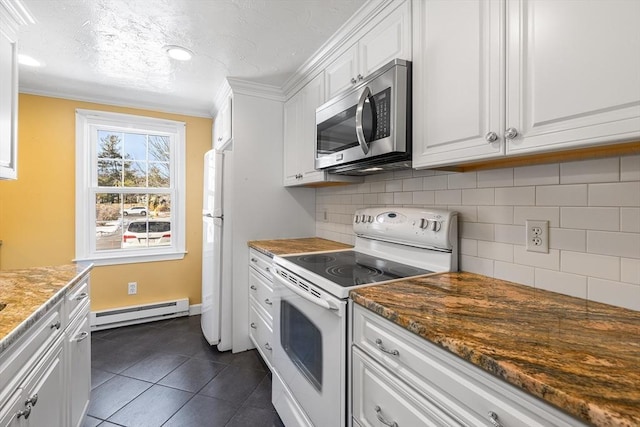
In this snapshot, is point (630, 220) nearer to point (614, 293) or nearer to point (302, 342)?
point (614, 293)

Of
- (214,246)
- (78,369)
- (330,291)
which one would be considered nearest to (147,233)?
(214,246)

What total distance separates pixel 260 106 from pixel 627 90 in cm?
235

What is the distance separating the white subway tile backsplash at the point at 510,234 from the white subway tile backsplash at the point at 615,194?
25 centimetres

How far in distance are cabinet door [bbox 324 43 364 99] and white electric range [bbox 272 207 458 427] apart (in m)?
0.79

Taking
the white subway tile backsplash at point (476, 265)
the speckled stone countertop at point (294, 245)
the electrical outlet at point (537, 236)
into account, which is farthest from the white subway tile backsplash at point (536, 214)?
the speckled stone countertop at point (294, 245)

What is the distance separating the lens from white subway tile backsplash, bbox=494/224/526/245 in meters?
1.21

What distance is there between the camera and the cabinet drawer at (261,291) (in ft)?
6.74

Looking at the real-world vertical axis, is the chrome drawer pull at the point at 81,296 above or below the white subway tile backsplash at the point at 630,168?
below

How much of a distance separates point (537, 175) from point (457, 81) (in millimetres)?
476

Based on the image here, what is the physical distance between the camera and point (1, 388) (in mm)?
839

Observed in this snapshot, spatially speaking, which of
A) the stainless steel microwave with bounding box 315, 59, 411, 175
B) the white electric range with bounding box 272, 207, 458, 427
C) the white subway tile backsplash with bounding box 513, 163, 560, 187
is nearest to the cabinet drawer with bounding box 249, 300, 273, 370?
the white electric range with bounding box 272, 207, 458, 427

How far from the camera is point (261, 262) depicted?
2213mm

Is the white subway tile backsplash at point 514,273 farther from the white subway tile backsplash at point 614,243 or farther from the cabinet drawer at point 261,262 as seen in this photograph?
the cabinet drawer at point 261,262

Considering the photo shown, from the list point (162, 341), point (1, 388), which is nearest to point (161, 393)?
point (162, 341)
